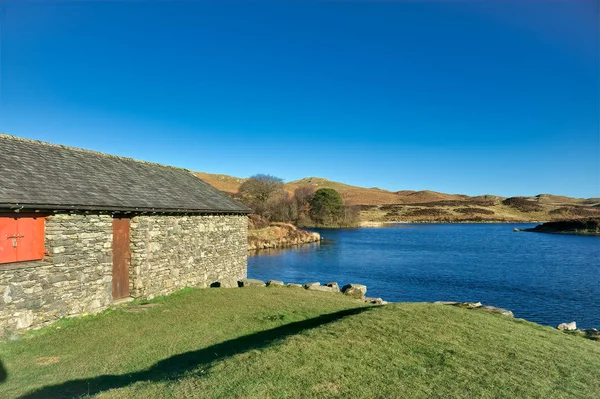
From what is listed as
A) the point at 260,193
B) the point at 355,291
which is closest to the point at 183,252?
the point at 355,291

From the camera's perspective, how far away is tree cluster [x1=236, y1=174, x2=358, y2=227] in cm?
7500

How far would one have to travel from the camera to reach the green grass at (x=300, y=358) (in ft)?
17.8

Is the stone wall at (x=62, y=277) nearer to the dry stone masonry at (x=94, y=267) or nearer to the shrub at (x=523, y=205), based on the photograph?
the dry stone masonry at (x=94, y=267)

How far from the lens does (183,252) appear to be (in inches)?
631

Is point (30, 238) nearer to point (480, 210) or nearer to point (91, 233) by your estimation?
point (91, 233)

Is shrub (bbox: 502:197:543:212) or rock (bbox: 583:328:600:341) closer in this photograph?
rock (bbox: 583:328:600:341)

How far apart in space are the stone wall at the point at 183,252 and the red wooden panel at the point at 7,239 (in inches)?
160

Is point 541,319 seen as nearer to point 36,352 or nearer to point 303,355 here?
point 303,355

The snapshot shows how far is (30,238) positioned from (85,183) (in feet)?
10.3

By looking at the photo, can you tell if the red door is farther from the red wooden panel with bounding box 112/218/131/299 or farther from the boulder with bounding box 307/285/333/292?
the boulder with bounding box 307/285/333/292

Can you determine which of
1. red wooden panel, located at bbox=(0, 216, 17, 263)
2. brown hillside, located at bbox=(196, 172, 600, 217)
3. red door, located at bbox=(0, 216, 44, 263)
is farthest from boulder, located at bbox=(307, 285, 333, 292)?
brown hillside, located at bbox=(196, 172, 600, 217)

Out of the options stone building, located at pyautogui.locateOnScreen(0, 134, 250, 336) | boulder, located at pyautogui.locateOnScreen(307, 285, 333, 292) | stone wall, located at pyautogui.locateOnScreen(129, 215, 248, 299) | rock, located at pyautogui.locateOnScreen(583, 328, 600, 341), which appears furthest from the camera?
boulder, located at pyautogui.locateOnScreen(307, 285, 333, 292)

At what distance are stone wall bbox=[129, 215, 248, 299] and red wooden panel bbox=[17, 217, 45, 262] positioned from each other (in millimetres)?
3419

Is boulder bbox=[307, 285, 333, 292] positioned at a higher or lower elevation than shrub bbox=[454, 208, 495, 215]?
lower
